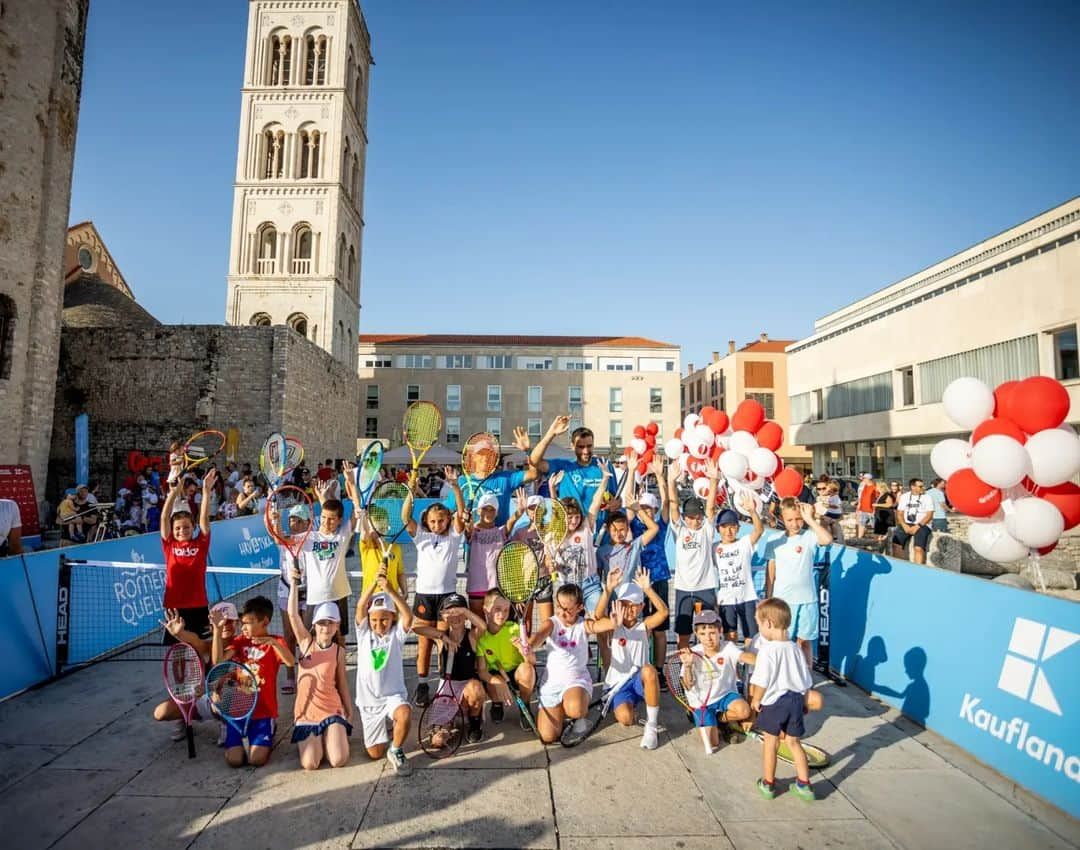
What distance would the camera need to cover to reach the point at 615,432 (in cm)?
5434

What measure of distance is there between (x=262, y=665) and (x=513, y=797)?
2.33 meters

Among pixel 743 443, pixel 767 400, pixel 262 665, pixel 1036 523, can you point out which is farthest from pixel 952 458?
pixel 767 400

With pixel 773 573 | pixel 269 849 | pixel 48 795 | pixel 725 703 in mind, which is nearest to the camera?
pixel 269 849

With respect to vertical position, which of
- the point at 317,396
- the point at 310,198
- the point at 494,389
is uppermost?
the point at 310,198

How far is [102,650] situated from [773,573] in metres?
7.90

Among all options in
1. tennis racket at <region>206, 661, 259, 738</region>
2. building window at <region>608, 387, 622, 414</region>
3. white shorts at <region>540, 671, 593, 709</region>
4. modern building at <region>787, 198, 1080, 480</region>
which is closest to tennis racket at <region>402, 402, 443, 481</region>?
tennis racket at <region>206, 661, 259, 738</region>

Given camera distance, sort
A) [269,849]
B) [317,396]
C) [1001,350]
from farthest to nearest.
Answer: [317,396]
[1001,350]
[269,849]

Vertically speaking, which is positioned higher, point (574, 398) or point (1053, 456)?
point (574, 398)

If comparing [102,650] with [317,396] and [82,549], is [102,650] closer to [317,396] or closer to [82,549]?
[82,549]

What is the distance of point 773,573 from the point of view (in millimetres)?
6414

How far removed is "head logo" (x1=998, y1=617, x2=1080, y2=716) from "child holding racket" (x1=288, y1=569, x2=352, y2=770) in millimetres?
5076

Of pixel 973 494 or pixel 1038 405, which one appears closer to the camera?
pixel 1038 405

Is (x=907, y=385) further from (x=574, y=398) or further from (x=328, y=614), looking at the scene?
(x=574, y=398)

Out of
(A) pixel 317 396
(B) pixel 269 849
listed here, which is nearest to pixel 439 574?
(B) pixel 269 849
